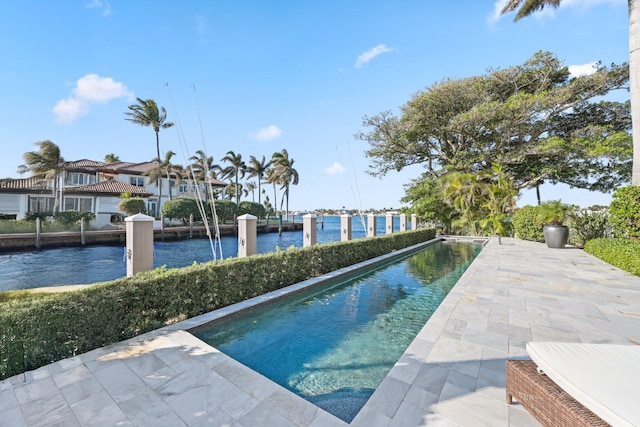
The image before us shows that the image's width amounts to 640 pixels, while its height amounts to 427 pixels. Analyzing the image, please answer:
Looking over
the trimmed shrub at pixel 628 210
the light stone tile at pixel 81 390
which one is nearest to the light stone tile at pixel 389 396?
the light stone tile at pixel 81 390

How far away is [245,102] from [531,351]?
13732 millimetres

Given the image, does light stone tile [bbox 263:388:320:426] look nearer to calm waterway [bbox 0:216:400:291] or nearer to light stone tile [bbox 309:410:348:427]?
light stone tile [bbox 309:410:348:427]

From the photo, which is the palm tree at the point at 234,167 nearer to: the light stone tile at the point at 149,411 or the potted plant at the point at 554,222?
the potted plant at the point at 554,222

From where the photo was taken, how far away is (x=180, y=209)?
27672 mm

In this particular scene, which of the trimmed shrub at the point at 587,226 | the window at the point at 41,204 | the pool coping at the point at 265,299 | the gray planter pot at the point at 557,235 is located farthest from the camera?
the window at the point at 41,204

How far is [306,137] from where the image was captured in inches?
673

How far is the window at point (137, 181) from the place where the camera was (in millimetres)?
30647

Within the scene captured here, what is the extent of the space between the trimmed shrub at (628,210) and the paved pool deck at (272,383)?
16.2 feet

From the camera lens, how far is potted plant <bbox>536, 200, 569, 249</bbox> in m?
11.6

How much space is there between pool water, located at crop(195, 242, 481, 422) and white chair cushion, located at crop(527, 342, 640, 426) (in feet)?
5.36

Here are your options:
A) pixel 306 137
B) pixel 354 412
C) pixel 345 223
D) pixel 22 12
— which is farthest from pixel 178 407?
pixel 306 137

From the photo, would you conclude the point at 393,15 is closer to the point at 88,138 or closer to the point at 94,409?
the point at 94,409

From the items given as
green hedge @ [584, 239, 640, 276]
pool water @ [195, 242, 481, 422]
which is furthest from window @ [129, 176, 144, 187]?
green hedge @ [584, 239, 640, 276]

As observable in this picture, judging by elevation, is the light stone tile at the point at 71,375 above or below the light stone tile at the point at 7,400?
above
